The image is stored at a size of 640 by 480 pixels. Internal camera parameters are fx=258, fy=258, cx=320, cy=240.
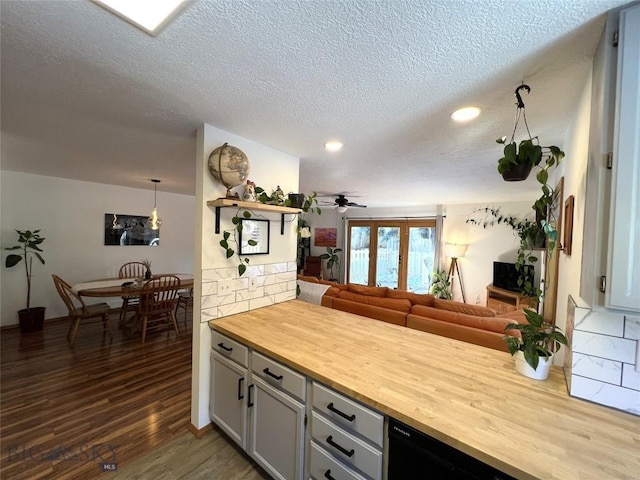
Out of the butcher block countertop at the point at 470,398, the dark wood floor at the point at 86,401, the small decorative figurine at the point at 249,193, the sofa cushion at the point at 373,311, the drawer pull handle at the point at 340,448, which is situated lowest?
the dark wood floor at the point at 86,401

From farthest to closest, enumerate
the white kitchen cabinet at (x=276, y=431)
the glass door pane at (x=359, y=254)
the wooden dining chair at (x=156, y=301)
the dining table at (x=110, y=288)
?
the glass door pane at (x=359, y=254) < the wooden dining chair at (x=156, y=301) < the dining table at (x=110, y=288) < the white kitchen cabinet at (x=276, y=431)

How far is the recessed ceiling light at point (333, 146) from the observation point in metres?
2.05

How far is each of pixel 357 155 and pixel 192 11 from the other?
1676mm

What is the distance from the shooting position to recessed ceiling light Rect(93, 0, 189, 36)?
2.71ft

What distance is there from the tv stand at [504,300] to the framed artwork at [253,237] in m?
3.93

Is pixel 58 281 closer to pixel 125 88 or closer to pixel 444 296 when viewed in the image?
pixel 125 88

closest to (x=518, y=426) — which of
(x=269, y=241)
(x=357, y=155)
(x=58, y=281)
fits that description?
(x=269, y=241)

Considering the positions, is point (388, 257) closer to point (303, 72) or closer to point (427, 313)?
point (427, 313)

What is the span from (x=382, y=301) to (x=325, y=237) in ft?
14.9

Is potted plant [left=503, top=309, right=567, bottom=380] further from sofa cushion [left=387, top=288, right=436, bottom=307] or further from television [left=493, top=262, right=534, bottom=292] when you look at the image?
television [left=493, top=262, right=534, bottom=292]

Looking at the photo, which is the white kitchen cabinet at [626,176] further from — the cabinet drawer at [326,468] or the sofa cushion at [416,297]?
the sofa cushion at [416,297]

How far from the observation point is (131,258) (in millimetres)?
4680

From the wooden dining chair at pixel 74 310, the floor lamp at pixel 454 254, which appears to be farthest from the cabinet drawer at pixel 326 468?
the floor lamp at pixel 454 254

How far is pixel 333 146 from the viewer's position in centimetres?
212
